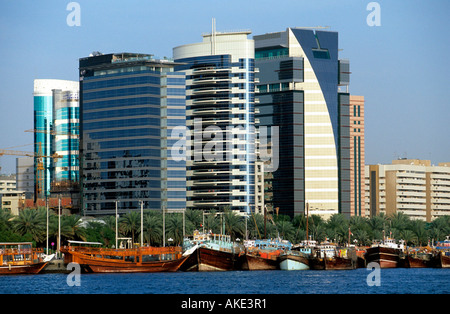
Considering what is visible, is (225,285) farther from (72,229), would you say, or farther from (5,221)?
(72,229)

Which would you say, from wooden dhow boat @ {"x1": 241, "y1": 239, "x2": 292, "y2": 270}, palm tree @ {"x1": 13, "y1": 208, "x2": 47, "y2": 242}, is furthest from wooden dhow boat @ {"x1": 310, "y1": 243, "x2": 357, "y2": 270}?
palm tree @ {"x1": 13, "y1": 208, "x2": 47, "y2": 242}

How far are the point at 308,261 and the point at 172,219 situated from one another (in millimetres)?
44398

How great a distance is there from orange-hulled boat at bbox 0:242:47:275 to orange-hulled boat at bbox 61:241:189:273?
6153 millimetres

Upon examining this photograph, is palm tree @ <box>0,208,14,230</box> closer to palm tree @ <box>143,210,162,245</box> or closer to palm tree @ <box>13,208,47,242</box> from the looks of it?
palm tree @ <box>13,208,47,242</box>

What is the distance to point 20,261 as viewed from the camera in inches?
4919

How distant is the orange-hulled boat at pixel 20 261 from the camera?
122 metres

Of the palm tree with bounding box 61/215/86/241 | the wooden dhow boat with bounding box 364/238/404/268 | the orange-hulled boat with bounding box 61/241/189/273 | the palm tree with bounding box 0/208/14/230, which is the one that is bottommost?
the wooden dhow boat with bounding box 364/238/404/268

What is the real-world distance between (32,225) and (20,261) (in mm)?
27335

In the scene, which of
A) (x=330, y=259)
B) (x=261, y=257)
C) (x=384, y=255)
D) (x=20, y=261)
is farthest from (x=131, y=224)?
(x=20, y=261)

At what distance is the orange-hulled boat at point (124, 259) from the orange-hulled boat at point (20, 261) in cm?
615

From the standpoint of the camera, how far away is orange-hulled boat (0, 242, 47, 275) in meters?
122

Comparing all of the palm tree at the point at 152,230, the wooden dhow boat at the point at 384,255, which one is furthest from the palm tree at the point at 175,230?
the wooden dhow boat at the point at 384,255

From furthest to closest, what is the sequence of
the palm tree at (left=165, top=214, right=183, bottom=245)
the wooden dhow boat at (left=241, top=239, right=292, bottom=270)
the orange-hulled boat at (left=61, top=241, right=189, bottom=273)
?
1. the palm tree at (left=165, top=214, right=183, bottom=245)
2. the wooden dhow boat at (left=241, top=239, right=292, bottom=270)
3. the orange-hulled boat at (left=61, top=241, right=189, bottom=273)

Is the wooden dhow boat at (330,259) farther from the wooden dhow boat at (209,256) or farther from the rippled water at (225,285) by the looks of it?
the rippled water at (225,285)
